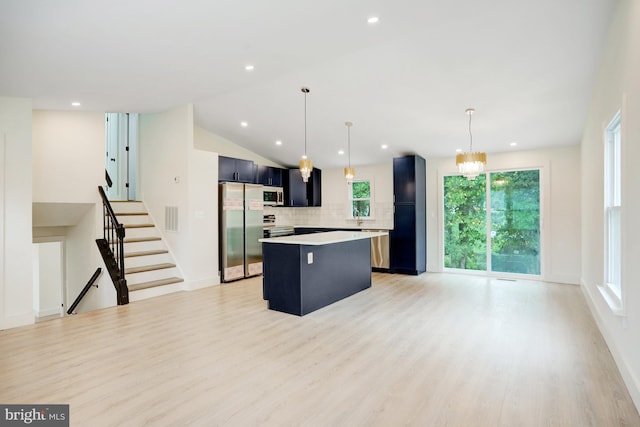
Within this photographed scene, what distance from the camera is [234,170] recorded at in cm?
669

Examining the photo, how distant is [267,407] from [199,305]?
2862 mm

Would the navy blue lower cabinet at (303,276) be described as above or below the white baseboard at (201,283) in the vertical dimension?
above

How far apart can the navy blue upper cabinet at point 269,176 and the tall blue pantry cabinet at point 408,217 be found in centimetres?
274

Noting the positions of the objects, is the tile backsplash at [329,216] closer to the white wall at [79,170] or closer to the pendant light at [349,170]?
the pendant light at [349,170]

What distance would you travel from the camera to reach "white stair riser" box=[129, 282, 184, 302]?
504 centimetres

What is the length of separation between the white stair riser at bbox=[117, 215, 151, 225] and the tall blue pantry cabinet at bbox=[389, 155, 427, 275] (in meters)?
4.87

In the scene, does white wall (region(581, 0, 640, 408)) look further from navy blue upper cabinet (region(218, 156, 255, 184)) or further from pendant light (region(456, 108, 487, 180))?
navy blue upper cabinet (region(218, 156, 255, 184))

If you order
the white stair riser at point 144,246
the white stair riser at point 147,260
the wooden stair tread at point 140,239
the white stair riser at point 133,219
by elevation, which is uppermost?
the white stair riser at point 133,219

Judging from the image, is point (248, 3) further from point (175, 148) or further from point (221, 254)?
point (221, 254)

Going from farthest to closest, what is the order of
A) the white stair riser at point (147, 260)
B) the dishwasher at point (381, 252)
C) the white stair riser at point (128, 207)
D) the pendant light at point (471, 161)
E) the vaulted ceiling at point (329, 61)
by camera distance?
1. the dishwasher at point (381, 252)
2. the white stair riser at point (128, 207)
3. the white stair riser at point (147, 260)
4. the pendant light at point (471, 161)
5. the vaulted ceiling at point (329, 61)

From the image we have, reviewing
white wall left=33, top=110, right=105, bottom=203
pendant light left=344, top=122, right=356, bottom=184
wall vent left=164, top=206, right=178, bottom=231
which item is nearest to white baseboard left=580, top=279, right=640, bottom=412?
pendant light left=344, top=122, right=356, bottom=184

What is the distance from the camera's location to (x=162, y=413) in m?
2.19

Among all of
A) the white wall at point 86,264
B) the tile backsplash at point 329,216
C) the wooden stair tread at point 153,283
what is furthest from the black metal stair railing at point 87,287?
the tile backsplash at point 329,216

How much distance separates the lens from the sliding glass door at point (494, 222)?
6406 millimetres
